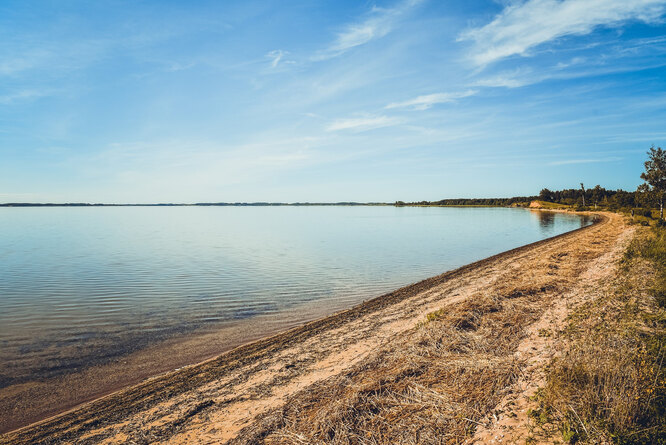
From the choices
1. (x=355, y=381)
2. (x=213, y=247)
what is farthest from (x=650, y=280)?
(x=213, y=247)

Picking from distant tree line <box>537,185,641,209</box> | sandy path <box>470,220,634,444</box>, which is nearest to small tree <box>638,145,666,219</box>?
distant tree line <box>537,185,641,209</box>

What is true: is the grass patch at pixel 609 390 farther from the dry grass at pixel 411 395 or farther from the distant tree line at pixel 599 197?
the distant tree line at pixel 599 197

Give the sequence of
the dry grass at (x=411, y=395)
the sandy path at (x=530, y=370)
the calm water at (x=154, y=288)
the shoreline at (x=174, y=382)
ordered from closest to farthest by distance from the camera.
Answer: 1. the sandy path at (x=530, y=370)
2. the dry grass at (x=411, y=395)
3. the shoreline at (x=174, y=382)
4. the calm water at (x=154, y=288)

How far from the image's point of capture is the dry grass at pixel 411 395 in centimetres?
557

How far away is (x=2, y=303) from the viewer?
16.8 metres

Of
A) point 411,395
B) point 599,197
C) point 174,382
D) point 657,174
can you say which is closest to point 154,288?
point 174,382

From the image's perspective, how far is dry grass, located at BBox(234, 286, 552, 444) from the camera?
18.3ft

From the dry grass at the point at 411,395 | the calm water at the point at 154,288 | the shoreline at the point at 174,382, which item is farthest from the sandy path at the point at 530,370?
the calm water at the point at 154,288

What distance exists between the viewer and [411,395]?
21.3 feet

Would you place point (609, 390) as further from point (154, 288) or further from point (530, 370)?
point (154, 288)

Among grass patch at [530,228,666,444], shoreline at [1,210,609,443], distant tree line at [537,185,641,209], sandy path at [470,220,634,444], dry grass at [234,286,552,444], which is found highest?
distant tree line at [537,185,641,209]

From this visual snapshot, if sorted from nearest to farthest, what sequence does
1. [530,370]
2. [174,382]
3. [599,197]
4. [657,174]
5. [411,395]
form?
[411,395] → [530,370] → [174,382] → [657,174] → [599,197]

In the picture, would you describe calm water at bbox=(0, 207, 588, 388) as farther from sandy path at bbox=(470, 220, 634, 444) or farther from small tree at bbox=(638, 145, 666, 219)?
small tree at bbox=(638, 145, 666, 219)

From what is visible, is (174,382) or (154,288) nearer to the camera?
(174,382)
